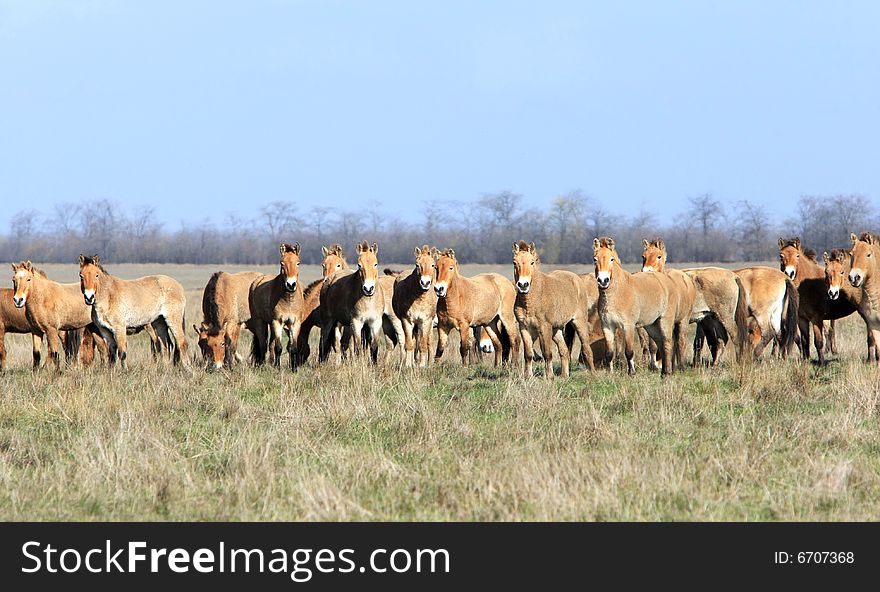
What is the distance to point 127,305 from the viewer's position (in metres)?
17.3

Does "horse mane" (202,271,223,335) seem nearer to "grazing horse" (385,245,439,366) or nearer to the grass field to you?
"grazing horse" (385,245,439,366)

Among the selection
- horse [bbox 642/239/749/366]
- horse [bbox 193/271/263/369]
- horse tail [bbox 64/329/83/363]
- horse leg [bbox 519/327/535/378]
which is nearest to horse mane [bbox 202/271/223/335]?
horse [bbox 193/271/263/369]

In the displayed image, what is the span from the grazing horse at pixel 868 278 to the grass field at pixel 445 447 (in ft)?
5.67

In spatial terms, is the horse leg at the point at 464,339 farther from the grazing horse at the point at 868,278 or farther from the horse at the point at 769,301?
the grazing horse at the point at 868,278

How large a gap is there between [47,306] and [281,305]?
396 cm

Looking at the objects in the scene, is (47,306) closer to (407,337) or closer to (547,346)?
(407,337)

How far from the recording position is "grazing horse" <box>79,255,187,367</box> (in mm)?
16141

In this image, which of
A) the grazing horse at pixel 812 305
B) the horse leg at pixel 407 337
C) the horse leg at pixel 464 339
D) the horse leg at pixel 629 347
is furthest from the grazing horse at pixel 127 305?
the grazing horse at pixel 812 305

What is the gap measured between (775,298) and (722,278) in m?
0.99

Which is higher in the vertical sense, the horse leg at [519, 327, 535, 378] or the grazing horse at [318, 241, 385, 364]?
the grazing horse at [318, 241, 385, 364]

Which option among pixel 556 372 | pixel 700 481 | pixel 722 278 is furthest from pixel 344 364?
pixel 700 481

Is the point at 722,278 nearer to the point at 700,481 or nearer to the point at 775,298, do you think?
the point at 775,298

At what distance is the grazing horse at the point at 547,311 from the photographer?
14578 mm

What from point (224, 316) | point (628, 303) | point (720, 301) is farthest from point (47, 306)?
point (720, 301)
